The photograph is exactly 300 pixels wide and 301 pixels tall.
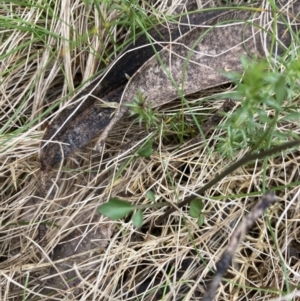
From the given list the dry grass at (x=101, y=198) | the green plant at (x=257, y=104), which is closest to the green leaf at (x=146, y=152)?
the dry grass at (x=101, y=198)

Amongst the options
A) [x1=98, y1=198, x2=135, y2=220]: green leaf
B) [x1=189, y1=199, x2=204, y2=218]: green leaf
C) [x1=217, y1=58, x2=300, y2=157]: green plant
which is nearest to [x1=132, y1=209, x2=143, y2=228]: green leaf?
[x1=98, y1=198, x2=135, y2=220]: green leaf

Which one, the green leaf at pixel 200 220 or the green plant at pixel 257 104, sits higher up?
the green plant at pixel 257 104

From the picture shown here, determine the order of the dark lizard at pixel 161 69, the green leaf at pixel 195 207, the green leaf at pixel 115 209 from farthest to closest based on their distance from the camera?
the dark lizard at pixel 161 69, the green leaf at pixel 195 207, the green leaf at pixel 115 209

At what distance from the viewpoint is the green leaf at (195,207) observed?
1360mm

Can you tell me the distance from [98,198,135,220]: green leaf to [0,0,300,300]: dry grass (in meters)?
0.21

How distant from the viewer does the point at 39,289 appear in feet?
4.99

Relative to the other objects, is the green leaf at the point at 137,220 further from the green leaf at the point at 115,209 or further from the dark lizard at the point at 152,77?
the dark lizard at the point at 152,77

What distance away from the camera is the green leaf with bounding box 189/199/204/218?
136 centimetres

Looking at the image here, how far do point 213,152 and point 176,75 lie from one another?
248 mm

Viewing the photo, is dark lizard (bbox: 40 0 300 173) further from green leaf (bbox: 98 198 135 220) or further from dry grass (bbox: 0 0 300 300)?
green leaf (bbox: 98 198 135 220)

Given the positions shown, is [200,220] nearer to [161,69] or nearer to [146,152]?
[146,152]

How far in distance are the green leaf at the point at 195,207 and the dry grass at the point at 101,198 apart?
0.08 m

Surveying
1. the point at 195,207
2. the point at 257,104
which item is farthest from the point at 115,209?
the point at 257,104

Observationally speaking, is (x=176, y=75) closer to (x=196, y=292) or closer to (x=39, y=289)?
(x=196, y=292)
